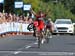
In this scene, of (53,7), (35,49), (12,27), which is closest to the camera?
(35,49)

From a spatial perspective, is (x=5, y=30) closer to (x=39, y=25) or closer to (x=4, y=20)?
(x=4, y=20)

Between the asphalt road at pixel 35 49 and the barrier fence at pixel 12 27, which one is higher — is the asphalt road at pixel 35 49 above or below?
above

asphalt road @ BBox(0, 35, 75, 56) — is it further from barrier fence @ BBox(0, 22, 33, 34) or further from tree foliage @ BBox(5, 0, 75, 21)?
barrier fence @ BBox(0, 22, 33, 34)

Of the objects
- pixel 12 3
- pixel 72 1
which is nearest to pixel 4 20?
pixel 12 3

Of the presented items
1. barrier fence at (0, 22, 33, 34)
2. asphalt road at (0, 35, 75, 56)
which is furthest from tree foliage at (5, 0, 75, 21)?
asphalt road at (0, 35, 75, 56)

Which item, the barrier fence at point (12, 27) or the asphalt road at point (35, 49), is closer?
the asphalt road at point (35, 49)

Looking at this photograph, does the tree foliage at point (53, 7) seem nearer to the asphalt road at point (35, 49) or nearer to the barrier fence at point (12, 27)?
the barrier fence at point (12, 27)

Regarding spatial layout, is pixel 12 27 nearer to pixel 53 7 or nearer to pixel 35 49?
pixel 35 49

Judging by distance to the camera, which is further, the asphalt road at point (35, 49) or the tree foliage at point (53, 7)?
the tree foliage at point (53, 7)

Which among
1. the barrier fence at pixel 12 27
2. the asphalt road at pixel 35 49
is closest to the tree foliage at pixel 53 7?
the barrier fence at pixel 12 27

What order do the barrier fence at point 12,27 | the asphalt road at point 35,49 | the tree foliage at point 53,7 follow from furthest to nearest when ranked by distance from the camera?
the tree foliage at point 53,7 → the barrier fence at point 12,27 → the asphalt road at point 35,49

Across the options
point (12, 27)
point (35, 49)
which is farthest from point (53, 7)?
point (35, 49)

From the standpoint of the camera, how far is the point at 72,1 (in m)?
124

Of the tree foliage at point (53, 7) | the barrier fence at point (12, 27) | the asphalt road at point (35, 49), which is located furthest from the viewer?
the tree foliage at point (53, 7)
